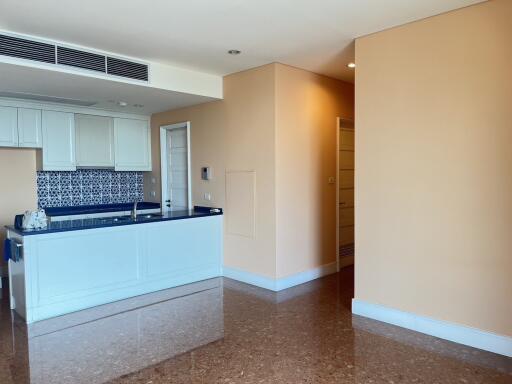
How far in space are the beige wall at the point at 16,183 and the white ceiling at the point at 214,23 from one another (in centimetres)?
247

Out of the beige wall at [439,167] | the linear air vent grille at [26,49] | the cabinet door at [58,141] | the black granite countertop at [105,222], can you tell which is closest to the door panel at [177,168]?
the black granite countertop at [105,222]

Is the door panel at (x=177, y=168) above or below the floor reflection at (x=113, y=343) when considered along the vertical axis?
above

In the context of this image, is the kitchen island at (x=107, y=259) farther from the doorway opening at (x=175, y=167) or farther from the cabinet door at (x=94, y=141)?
the cabinet door at (x=94, y=141)

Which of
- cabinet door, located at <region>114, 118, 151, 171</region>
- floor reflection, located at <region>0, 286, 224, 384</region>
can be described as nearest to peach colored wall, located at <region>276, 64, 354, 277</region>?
floor reflection, located at <region>0, 286, 224, 384</region>

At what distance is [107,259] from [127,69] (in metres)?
2.08

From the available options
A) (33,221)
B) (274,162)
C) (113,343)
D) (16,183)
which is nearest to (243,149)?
(274,162)

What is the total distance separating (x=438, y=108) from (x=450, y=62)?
1.23 feet

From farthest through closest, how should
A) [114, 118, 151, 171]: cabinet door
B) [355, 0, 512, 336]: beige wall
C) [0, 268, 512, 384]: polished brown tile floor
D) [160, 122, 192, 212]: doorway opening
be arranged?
[114, 118, 151, 171]: cabinet door
[160, 122, 192, 212]: doorway opening
[355, 0, 512, 336]: beige wall
[0, 268, 512, 384]: polished brown tile floor

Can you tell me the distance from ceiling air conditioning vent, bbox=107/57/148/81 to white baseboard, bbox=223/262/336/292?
104 inches

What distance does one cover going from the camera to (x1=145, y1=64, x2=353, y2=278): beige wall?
4605 millimetres

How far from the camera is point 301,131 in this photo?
4.82 m

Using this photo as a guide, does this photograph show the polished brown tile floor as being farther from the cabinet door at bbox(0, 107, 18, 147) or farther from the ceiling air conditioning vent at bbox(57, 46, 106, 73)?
the ceiling air conditioning vent at bbox(57, 46, 106, 73)

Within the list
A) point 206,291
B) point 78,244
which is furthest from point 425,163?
point 78,244

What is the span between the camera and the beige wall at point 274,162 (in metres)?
4.61
